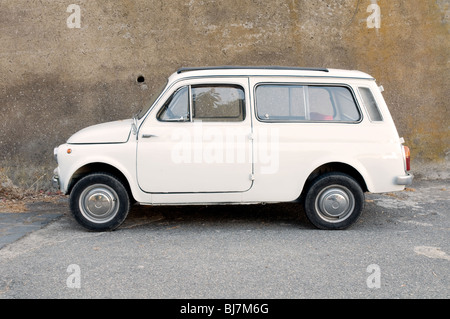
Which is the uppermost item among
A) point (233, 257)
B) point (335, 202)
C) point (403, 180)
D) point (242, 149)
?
point (242, 149)

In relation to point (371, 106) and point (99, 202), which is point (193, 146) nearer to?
point (99, 202)

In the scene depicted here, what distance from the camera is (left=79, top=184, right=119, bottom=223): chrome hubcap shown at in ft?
18.5

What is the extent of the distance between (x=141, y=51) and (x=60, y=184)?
123 inches

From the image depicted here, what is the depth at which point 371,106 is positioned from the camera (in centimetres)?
586

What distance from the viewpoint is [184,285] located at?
417cm

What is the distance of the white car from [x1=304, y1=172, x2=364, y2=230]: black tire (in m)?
0.01

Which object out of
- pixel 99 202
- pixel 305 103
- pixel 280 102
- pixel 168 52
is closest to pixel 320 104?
pixel 305 103

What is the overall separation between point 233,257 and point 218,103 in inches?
72.6

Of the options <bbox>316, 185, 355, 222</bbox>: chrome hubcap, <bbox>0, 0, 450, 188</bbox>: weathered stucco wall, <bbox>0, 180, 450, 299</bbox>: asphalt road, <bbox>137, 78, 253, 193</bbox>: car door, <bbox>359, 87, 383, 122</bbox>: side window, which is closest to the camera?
<bbox>0, 180, 450, 299</bbox>: asphalt road

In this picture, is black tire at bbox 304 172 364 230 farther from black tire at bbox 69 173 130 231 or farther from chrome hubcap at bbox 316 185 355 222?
black tire at bbox 69 173 130 231

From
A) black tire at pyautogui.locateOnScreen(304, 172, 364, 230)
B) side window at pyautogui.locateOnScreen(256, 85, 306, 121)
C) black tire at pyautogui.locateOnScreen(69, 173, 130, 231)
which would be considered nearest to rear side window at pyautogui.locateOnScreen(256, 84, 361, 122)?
side window at pyautogui.locateOnScreen(256, 85, 306, 121)

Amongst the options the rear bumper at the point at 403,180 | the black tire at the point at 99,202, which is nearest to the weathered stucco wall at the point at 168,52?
the black tire at the point at 99,202

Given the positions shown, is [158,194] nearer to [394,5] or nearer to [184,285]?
[184,285]

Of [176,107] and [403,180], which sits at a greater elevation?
[176,107]
